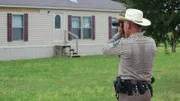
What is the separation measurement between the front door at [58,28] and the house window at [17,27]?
241cm

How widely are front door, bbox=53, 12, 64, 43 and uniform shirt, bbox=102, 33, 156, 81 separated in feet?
70.6

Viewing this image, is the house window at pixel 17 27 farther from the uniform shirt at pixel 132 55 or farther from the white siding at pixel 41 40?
the uniform shirt at pixel 132 55

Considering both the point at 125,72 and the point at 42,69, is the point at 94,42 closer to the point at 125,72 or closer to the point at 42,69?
the point at 42,69

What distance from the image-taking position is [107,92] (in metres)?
11.3

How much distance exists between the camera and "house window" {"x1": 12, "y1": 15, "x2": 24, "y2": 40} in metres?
24.3

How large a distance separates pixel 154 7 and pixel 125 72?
7.20 m

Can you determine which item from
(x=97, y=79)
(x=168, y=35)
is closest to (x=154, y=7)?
(x=168, y=35)

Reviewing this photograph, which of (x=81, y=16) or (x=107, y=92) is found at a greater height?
(x=81, y=16)

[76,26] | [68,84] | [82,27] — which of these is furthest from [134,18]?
[82,27]

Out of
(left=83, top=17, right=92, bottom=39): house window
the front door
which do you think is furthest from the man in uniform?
(left=83, top=17, right=92, bottom=39): house window

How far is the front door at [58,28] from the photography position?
26.5 meters

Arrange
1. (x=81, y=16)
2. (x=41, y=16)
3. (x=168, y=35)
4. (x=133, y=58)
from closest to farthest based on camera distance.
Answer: (x=133, y=58) < (x=168, y=35) < (x=41, y=16) < (x=81, y=16)

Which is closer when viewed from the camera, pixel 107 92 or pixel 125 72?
pixel 125 72

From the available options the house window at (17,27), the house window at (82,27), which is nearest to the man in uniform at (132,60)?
the house window at (17,27)
